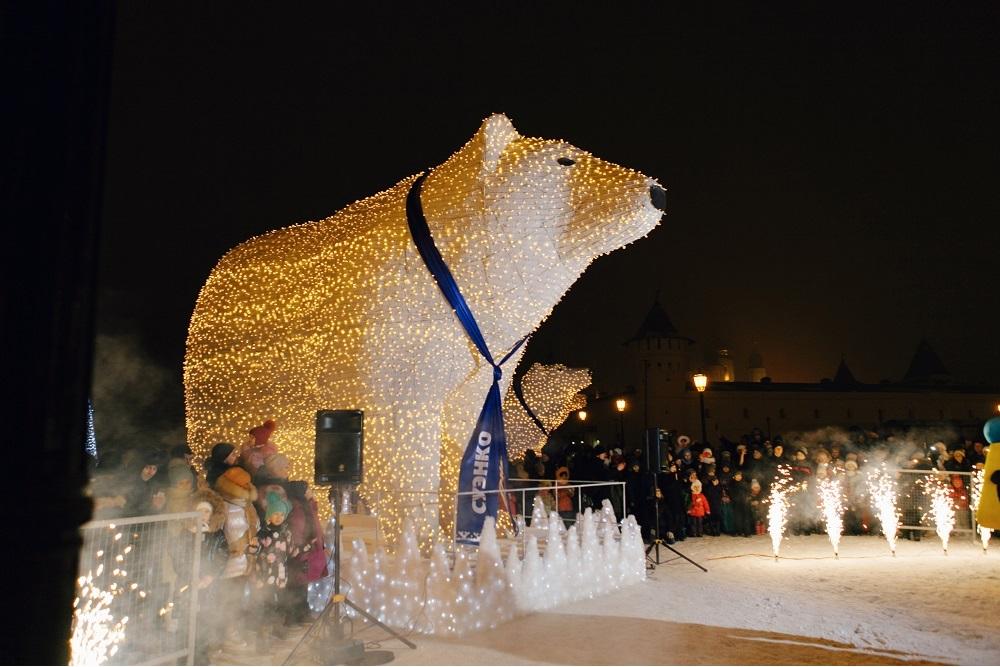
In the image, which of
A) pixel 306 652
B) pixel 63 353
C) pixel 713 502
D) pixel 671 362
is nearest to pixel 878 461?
pixel 713 502

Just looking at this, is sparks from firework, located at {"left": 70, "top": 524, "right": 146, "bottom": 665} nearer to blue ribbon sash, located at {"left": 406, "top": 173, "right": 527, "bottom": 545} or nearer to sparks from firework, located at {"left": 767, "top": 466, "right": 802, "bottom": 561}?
blue ribbon sash, located at {"left": 406, "top": 173, "right": 527, "bottom": 545}

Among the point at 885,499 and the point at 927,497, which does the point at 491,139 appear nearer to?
the point at 885,499

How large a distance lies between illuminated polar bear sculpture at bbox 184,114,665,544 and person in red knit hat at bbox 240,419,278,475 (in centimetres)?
92

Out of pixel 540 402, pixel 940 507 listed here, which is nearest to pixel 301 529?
pixel 540 402

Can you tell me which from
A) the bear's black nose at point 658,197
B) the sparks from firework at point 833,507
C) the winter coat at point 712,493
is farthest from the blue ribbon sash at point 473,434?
the winter coat at point 712,493

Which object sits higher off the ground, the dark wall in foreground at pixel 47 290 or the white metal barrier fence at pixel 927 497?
the dark wall in foreground at pixel 47 290

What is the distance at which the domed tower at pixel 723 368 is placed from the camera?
5406cm

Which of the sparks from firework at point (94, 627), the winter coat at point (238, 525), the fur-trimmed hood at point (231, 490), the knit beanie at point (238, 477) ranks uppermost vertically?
the knit beanie at point (238, 477)

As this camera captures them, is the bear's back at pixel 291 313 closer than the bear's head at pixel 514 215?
No

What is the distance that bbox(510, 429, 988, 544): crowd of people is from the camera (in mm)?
10227

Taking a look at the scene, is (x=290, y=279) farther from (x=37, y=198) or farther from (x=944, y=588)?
(x=944, y=588)

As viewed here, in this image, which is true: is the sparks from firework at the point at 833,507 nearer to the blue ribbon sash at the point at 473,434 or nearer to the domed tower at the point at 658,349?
the blue ribbon sash at the point at 473,434

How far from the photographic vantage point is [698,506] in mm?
10664

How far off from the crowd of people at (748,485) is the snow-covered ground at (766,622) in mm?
2120
